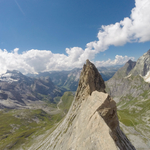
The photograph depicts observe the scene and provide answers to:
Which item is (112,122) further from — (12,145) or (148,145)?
(12,145)

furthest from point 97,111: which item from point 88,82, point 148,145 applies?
point 148,145

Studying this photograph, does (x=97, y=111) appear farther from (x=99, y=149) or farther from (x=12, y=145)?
(x=12, y=145)

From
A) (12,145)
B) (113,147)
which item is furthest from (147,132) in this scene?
(12,145)

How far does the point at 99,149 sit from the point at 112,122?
11.9m

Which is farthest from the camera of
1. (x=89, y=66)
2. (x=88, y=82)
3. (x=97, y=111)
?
(x=89, y=66)

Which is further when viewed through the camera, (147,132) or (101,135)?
(147,132)

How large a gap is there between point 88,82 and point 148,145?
8570cm

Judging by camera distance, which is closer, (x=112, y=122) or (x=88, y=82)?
(x=112, y=122)

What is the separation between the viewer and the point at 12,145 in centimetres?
10738

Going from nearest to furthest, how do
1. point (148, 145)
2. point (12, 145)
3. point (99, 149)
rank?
point (99, 149) < point (148, 145) < point (12, 145)

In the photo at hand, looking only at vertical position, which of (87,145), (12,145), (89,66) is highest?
(89,66)

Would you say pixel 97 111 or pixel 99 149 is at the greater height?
pixel 97 111

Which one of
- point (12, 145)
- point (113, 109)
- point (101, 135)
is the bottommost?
point (12, 145)

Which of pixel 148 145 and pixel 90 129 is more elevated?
pixel 90 129
